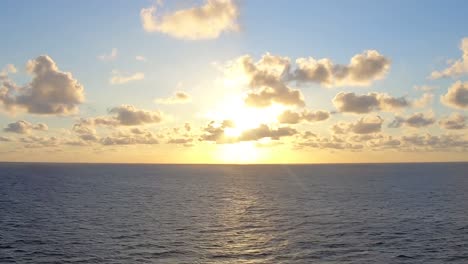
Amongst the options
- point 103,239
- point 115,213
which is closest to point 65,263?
point 103,239

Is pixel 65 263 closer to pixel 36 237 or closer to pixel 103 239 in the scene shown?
pixel 103 239

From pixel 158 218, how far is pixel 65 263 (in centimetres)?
3820

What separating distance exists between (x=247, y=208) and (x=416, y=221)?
43.3 m

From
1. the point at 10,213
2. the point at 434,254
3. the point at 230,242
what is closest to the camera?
the point at 434,254

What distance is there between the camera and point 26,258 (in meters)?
58.2

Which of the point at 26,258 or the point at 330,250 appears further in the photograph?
the point at 330,250

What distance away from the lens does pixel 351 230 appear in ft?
256

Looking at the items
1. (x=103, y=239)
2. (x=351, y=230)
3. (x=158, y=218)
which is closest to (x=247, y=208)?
(x=158, y=218)

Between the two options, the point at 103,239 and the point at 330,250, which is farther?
the point at 103,239

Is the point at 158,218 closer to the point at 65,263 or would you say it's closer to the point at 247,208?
the point at 247,208

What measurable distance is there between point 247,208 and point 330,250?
53420mm

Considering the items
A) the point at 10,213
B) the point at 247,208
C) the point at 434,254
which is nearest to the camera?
the point at 434,254

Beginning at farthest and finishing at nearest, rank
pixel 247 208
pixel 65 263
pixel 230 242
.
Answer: pixel 247 208, pixel 230 242, pixel 65 263

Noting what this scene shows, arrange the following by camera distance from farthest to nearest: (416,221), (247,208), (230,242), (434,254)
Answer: (247,208) → (416,221) → (230,242) → (434,254)
